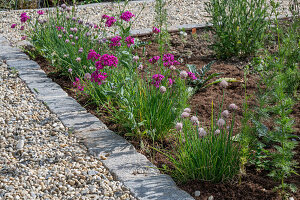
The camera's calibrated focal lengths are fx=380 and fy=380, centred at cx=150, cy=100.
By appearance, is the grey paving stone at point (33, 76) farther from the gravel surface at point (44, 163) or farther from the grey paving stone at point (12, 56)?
the gravel surface at point (44, 163)

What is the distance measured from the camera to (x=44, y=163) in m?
2.64

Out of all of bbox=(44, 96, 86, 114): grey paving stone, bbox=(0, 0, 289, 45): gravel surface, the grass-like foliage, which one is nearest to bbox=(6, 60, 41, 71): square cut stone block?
bbox=(44, 96, 86, 114): grey paving stone

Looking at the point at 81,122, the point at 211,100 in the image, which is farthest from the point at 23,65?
the point at 211,100

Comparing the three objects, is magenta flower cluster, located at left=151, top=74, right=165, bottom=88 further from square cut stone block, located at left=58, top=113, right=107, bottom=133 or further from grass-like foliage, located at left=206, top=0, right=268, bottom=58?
grass-like foliage, located at left=206, top=0, right=268, bottom=58

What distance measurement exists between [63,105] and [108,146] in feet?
3.13

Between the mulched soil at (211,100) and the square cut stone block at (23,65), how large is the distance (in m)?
0.12

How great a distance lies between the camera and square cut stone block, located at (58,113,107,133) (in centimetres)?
310

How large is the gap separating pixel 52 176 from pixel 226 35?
2793 millimetres

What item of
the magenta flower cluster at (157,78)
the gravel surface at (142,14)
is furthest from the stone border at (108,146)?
the gravel surface at (142,14)

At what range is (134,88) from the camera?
304cm

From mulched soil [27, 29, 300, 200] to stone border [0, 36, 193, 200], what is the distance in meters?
0.10

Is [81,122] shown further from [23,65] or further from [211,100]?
[23,65]

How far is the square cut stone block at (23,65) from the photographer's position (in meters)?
4.60

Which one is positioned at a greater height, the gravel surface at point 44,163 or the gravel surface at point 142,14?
the gravel surface at point 142,14
